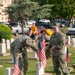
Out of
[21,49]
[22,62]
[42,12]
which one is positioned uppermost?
[21,49]

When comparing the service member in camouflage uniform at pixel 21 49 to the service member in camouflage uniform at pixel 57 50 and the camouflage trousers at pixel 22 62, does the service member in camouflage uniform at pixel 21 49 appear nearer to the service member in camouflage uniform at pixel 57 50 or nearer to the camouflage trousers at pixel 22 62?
the camouflage trousers at pixel 22 62

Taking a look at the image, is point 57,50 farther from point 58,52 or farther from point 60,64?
point 60,64

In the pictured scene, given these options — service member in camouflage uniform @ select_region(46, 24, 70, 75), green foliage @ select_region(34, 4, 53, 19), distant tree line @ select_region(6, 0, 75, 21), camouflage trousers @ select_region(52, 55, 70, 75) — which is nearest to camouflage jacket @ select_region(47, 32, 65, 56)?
service member in camouflage uniform @ select_region(46, 24, 70, 75)

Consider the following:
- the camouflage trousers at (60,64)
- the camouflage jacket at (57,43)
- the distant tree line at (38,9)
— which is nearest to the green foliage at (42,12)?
the distant tree line at (38,9)

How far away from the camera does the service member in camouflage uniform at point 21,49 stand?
10.5m

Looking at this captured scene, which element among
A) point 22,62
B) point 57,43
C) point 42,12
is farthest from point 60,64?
point 42,12

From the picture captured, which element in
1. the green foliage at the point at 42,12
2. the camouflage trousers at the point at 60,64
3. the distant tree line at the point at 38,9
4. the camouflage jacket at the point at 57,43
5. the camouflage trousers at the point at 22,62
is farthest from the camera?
the green foliage at the point at 42,12

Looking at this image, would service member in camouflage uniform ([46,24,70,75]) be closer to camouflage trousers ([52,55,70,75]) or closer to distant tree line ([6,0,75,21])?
camouflage trousers ([52,55,70,75])

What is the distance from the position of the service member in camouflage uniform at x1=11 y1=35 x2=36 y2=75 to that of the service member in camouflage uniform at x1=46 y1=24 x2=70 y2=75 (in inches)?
35.1

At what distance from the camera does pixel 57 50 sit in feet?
38.2

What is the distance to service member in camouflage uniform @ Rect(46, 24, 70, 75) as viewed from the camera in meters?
11.5

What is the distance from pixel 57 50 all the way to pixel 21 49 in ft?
4.23

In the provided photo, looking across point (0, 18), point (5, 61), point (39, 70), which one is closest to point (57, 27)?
point (39, 70)

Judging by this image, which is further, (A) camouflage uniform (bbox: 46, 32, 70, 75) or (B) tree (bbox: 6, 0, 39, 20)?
(B) tree (bbox: 6, 0, 39, 20)
